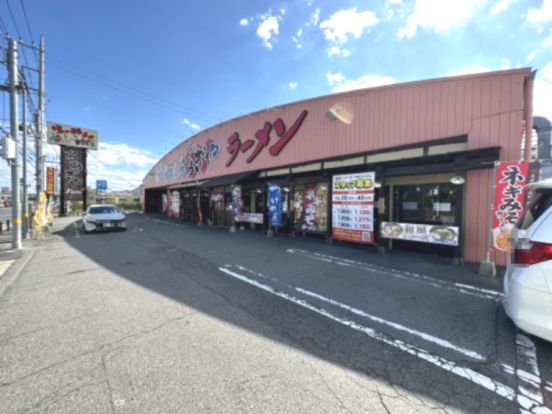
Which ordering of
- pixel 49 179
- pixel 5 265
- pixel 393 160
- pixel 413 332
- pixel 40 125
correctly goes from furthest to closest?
pixel 49 179, pixel 40 125, pixel 393 160, pixel 5 265, pixel 413 332

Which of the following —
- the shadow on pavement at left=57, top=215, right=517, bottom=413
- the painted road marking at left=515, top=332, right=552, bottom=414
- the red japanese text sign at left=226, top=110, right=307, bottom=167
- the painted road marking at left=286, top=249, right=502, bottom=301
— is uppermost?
the red japanese text sign at left=226, top=110, right=307, bottom=167

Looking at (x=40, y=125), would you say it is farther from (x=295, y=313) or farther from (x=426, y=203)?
(x=426, y=203)

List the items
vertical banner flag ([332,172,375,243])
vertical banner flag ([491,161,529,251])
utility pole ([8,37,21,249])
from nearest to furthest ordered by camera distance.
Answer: vertical banner flag ([491,161,529,251])
vertical banner flag ([332,172,375,243])
utility pole ([8,37,21,249])

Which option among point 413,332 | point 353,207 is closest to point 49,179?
point 353,207

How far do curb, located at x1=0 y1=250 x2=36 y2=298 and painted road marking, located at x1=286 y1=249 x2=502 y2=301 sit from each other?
6469mm

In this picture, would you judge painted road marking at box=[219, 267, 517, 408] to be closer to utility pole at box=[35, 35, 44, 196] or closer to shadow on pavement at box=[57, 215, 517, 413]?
shadow on pavement at box=[57, 215, 517, 413]

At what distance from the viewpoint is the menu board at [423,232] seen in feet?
21.7

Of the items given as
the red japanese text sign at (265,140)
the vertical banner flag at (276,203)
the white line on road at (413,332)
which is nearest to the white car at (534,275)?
the white line on road at (413,332)

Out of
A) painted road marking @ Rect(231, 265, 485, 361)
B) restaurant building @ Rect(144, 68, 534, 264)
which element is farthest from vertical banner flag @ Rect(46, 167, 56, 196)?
painted road marking @ Rect(231, 265, 485, 361)

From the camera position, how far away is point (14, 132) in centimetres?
888

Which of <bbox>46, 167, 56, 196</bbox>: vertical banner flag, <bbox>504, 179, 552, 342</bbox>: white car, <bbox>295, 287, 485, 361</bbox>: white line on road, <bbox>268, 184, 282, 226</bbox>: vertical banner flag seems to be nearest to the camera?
A: <bbox>504, 179, 552, 342</bbox>: white car

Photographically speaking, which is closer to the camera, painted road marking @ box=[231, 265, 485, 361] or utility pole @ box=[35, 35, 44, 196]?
painted road marking @ box=[231, 265, 485, 361]

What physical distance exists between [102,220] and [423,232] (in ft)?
44.9

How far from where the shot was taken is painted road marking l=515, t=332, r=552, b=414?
2000mm
